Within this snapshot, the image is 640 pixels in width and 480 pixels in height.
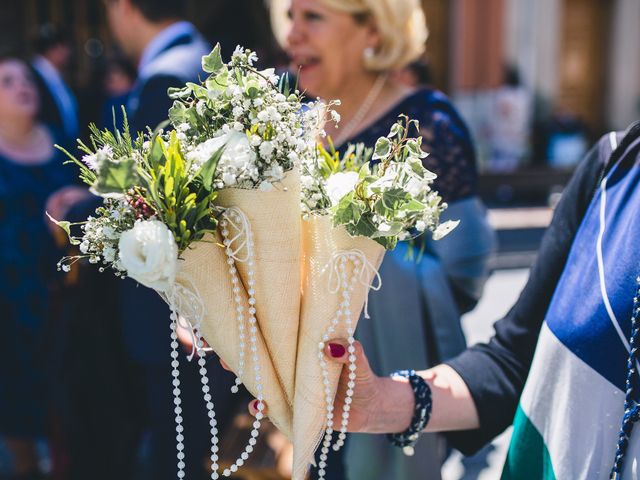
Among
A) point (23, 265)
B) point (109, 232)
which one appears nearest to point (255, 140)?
point (109, 232)

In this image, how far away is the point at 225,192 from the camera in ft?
3.42

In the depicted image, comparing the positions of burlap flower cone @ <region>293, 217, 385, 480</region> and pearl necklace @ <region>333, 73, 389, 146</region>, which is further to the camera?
pearl necklace @ <region>333, 73, 389, 146</region>

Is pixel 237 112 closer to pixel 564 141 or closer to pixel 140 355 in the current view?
pixel 140 355

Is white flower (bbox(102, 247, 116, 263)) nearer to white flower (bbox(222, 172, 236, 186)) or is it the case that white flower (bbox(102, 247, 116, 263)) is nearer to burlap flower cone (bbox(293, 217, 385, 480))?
white flower (bbox(222, 172, 236, 186))

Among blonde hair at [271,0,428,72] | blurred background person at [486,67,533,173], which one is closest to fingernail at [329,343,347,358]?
blonde hair at [271,0,428,72]

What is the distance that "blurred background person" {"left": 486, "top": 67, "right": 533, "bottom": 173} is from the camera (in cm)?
1033

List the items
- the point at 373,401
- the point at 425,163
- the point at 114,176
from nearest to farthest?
the point at 114,176
the point at 373,401
the point at 425,163

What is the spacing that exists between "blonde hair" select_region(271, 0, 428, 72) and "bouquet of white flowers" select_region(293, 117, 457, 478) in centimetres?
114

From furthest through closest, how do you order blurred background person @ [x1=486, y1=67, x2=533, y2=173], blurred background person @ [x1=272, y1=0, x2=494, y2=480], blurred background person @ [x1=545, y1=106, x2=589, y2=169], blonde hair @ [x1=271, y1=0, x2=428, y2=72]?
1. blurred background person @ [x1=545, y1=106, x2=589, y2=169]
2. blurred background person @ [x1=486, y1=67, x2=533, y2=173]
3. blonde hair @ [x1=271, y1=0, x2=428, y2=72]
4. blurred background person @ [x1=272, y1=0, x2=494, y2=480]

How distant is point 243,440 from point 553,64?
31.7 ft

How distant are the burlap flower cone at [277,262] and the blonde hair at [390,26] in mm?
1241

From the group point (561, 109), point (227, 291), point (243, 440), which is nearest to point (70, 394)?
point (243, 440)

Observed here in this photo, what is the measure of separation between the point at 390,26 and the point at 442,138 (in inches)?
15.7

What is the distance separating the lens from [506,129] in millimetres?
10352
